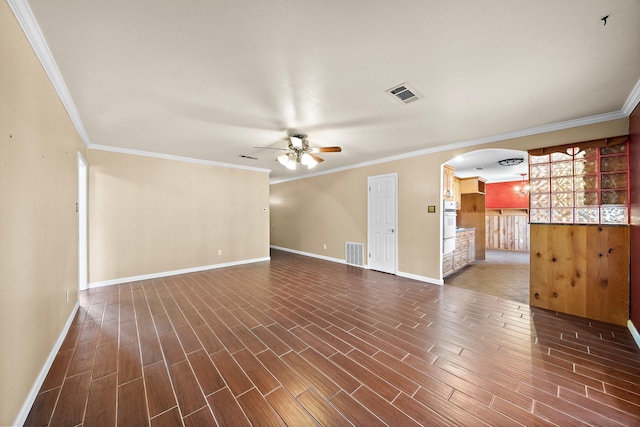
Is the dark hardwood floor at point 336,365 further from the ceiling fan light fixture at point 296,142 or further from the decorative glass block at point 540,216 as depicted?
the ceiling fan light fixture at point 296,142

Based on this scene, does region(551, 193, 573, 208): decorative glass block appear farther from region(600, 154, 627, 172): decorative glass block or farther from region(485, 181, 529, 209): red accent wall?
region(485, 181, 529, 209): red accent wall

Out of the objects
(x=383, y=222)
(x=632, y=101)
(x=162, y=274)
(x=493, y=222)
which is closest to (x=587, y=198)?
(x=632, y=101)

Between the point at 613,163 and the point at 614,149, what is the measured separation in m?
0.17

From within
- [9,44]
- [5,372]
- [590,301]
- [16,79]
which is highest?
[9,44]

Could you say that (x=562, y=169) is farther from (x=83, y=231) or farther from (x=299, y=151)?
(x=83, y=231)

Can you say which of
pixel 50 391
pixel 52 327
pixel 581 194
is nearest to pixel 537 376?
pixel 581 194

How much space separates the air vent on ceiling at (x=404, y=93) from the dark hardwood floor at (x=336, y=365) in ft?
8.20

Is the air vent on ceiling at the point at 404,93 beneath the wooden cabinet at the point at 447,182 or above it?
above

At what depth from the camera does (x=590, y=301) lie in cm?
285

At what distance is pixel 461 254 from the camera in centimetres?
544

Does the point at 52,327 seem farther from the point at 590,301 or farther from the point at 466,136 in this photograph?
the point at 590,301

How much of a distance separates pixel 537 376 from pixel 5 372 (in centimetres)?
354

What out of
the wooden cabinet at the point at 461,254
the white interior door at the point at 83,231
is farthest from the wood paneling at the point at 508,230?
the white interior door at the point at 83,231

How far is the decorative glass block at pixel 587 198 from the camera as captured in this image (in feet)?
9.25
